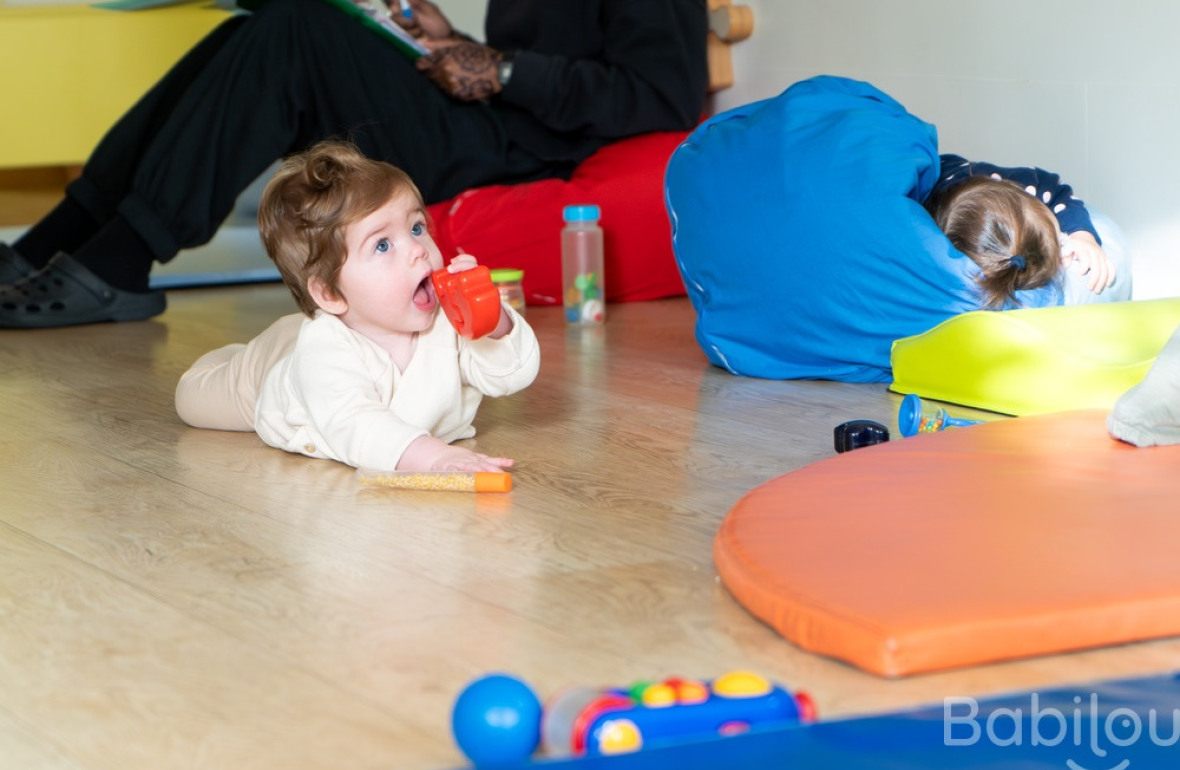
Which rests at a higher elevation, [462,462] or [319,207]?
[319,207]

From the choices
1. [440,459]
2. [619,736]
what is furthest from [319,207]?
[619,736]

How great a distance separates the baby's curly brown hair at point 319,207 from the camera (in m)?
1.84

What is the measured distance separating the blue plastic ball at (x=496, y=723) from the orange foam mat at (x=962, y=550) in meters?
0.29

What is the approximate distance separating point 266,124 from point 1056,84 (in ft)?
5.20

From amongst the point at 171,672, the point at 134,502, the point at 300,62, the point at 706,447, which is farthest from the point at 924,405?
the point at 300,62

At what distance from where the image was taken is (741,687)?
1.01 metres

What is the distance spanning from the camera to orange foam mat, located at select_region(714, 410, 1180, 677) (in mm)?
1140

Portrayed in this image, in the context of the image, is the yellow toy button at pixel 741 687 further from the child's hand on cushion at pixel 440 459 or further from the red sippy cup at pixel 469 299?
the red sippy cup at pixel 469 299

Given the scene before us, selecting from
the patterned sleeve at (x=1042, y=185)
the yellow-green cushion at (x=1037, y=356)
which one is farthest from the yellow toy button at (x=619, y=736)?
the patterned sleeve at (x=1042, y=185)

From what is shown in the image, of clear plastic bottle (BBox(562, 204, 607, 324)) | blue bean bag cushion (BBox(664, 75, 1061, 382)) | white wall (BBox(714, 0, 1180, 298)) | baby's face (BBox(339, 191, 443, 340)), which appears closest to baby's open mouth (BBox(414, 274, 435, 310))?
baby's face (BBox(339, 191, 443, 340))

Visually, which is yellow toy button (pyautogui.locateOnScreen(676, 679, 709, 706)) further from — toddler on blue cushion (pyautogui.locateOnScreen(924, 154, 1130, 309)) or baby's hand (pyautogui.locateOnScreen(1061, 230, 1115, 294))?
baby's hand (pyautogui.locateOnScreen(1061, 230, 1115, 294))

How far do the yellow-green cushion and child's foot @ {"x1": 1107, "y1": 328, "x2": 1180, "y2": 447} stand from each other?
258 millimetres

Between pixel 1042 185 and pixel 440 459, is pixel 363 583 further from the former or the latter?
pixel 1042 185

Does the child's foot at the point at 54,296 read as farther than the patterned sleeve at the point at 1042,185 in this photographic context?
Yes
